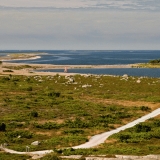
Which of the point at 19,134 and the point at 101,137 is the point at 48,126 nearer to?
the point at 19,134

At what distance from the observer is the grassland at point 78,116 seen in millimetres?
32625

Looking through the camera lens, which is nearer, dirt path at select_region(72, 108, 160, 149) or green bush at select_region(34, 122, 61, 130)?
dirt path at select_region(72, 108, 160, 149)

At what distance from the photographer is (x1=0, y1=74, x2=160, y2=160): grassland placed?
107ft

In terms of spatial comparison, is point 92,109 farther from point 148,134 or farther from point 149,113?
point 148,134

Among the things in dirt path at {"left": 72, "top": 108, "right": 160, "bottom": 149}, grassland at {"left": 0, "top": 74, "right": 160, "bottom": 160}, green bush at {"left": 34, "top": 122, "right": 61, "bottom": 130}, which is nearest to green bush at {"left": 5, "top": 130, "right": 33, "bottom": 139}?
grassland at {"left": 0, "top": 74, "right": 160, "bottom": 160}

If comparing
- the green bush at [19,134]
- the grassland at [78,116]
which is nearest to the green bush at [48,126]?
the grassland at [78,116]

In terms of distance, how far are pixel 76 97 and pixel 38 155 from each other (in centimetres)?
3370

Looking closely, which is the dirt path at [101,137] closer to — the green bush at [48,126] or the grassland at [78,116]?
the grassland at [78,116]

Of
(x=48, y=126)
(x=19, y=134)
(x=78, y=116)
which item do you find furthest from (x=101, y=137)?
(x=78, y=116)

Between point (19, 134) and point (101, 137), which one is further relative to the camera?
point (19, 134)

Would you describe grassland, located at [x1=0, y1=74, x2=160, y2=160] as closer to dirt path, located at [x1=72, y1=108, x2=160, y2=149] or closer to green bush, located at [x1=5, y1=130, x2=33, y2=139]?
green bush, located at [x1=5, y1=130, x2=33, y2=139]

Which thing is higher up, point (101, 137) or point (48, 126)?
point (48, 126)

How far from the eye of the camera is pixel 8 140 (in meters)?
33.8

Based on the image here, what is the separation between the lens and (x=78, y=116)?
1833 inches
